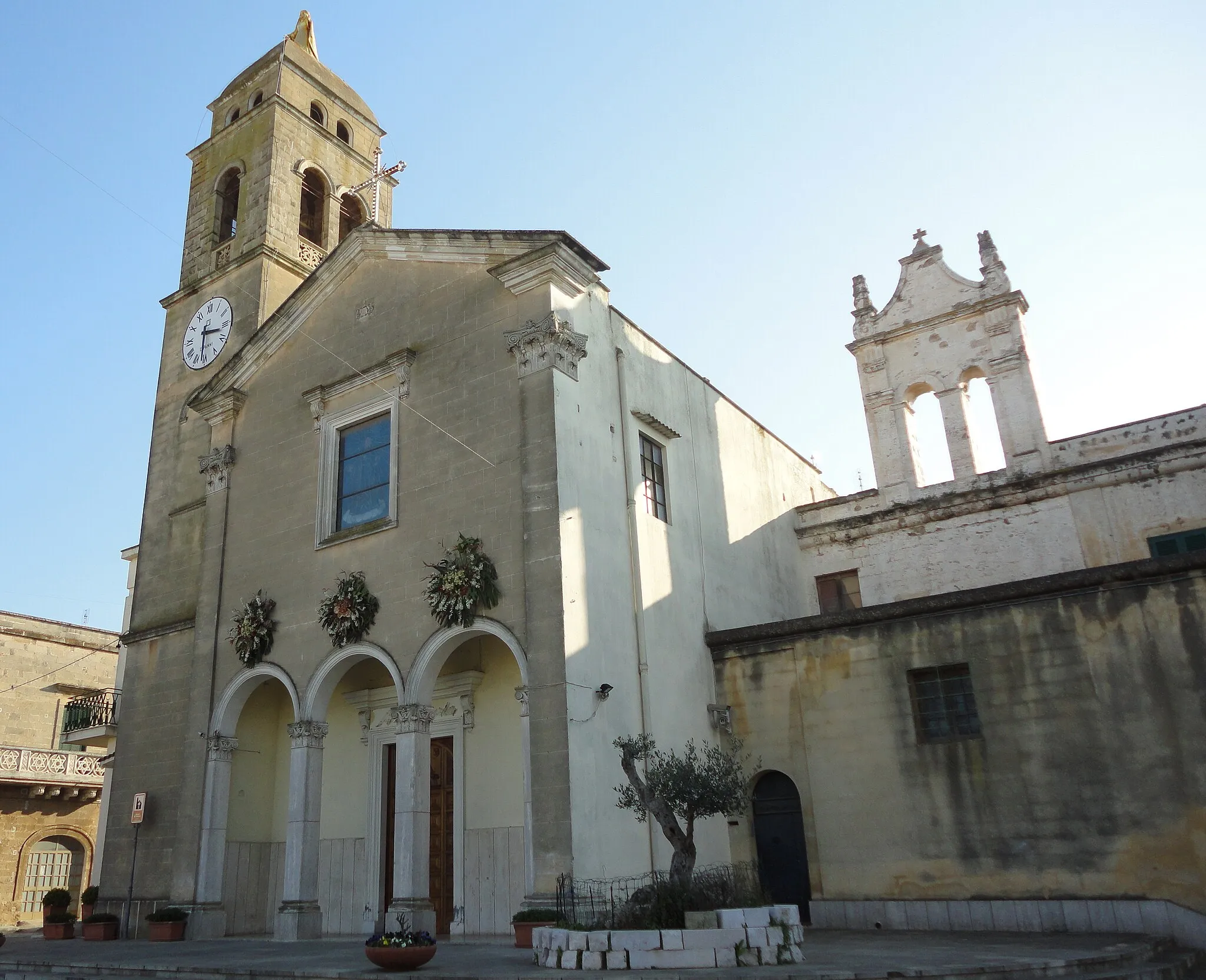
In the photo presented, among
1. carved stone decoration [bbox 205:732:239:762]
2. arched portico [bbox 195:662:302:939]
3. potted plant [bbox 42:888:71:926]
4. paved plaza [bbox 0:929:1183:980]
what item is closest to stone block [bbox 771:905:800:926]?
paved plaza [bbox 0:929:1183:980]

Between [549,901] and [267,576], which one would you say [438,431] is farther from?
[549,901]

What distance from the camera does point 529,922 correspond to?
1312 centimetres

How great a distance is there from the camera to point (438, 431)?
17344 millimetres

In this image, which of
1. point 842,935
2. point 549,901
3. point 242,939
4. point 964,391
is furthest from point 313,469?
point 964,391

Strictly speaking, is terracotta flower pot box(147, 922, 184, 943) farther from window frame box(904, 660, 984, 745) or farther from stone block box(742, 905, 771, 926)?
window frame box(904, 660, 984, 745)

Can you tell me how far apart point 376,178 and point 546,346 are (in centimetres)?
1040

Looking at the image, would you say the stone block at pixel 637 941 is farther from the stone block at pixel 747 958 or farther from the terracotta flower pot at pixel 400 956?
the terracotta flower pot at pixel 400 956

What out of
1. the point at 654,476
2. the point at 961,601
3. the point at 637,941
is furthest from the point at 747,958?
the point at 654,476

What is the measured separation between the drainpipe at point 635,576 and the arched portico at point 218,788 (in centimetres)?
Result: 596

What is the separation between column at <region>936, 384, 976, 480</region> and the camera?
2292 centimetres

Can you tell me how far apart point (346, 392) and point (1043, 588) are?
1261 cm

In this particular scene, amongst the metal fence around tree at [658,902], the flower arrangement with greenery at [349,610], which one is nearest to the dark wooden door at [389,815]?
the flower arrangement with greenery at [349,610]

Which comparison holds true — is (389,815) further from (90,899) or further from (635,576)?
(90,899)

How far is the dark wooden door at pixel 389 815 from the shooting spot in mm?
17375
